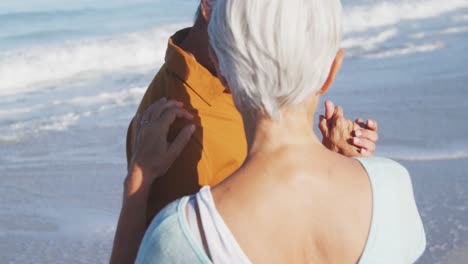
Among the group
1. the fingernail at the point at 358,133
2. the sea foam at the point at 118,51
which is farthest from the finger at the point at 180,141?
the sea foam at the point at 118,51

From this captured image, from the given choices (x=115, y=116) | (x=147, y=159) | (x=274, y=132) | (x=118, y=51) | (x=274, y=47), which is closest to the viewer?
(x=274, y=47)

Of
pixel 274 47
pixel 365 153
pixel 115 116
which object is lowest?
pixel 115 116

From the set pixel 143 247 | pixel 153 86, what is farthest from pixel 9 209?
pixel 143 247

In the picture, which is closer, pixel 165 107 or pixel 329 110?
pixel 165 107

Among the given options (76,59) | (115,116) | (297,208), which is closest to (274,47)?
(297,208)

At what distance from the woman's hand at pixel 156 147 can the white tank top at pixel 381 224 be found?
381mm

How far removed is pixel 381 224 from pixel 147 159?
56 cm

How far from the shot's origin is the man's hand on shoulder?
2.22 metres

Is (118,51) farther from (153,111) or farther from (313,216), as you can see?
(313,216)

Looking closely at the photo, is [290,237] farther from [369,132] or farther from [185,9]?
[185,9]

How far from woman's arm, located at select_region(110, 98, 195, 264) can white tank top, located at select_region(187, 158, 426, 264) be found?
38 centimetres

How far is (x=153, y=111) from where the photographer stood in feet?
6.96

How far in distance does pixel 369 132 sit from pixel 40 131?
568 centimetres

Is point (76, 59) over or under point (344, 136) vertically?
under
